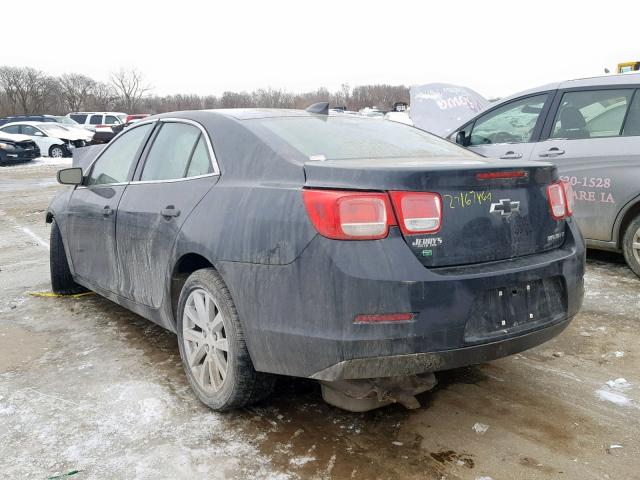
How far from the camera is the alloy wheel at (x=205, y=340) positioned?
2850mm

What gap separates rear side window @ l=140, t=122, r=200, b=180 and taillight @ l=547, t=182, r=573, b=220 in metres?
1.86

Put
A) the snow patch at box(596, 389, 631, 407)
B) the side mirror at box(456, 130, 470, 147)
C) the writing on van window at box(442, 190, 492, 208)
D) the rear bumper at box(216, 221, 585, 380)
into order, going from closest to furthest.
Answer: the rear bumper at box(216, 221, 585, 380), the writing on van window at box(442, 190, 492, 208), the snow patch at box(596, 389, 631, 407), the side mirror at box(456, 130, 470, 147)

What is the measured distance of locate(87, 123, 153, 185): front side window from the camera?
12.9 ft

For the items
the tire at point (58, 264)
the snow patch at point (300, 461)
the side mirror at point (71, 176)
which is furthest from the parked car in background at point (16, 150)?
the snow patch at point (300, 461)

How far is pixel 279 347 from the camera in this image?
8.16ft

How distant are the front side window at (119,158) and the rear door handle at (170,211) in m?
0.78

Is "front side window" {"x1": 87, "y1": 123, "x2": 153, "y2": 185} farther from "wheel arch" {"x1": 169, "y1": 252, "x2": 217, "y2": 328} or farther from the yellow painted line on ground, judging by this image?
the yellow painted line on ground

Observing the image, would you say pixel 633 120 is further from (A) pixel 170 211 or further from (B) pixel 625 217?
(A) pixel 170 211

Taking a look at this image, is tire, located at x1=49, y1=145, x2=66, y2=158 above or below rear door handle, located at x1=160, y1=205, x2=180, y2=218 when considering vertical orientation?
below

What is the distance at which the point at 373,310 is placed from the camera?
Answer: 2264 millimetres

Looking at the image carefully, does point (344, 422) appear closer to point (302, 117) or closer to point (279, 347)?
point (279, 347)

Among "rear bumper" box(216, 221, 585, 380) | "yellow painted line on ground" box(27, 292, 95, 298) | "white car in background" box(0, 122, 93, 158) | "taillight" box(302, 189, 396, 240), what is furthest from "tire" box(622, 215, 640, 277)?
"white car in background" box(0, 122, 93, 158)

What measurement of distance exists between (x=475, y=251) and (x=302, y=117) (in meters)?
1.44

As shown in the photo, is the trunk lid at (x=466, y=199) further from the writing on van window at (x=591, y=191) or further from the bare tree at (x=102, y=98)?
the bare tree at (x=102, y=98)
